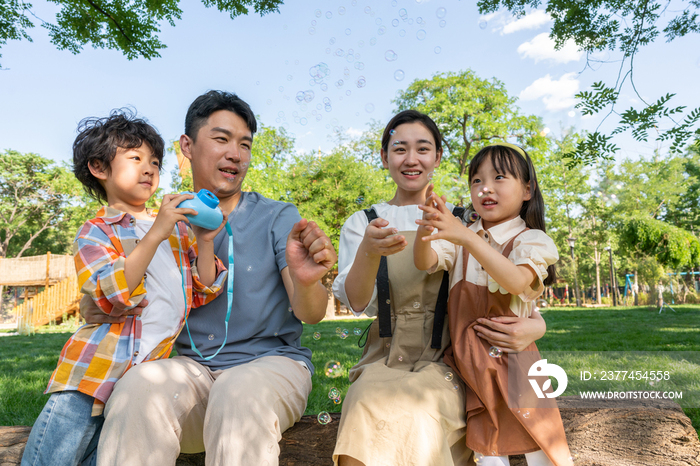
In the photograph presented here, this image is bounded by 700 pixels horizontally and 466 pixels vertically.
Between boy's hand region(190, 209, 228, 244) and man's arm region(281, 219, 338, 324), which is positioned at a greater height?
boy's hand region(190, 209, 228, 244)

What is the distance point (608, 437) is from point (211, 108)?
7.88ft

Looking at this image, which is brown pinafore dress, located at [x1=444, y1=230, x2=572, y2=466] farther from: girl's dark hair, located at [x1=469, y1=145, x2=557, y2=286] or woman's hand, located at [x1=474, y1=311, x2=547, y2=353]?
girl's dark hair, located at [x1=469, y1=145, x2=557, y2=286]

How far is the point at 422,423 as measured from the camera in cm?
145

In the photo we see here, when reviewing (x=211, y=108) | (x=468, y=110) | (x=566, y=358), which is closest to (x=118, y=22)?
(x=211, y=108)

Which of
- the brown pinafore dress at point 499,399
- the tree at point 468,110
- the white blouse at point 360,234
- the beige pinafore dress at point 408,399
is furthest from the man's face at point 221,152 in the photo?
the tree at point 468,110

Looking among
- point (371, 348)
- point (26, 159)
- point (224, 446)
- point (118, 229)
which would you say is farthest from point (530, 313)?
point (26, 159)

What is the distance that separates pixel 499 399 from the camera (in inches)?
63.2

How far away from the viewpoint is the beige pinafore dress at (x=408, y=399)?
143 cm

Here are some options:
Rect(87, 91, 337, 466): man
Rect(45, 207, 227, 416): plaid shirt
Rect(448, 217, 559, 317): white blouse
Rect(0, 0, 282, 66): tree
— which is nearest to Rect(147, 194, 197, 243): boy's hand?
Rect(45, 207, 227, 416): plaid shirt

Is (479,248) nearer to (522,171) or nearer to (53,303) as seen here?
(522,171)

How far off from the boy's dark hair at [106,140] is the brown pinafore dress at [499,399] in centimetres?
161

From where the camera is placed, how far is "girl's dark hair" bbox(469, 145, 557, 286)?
1828 millimetres

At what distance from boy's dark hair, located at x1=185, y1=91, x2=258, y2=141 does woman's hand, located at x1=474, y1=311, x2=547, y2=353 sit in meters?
1.43

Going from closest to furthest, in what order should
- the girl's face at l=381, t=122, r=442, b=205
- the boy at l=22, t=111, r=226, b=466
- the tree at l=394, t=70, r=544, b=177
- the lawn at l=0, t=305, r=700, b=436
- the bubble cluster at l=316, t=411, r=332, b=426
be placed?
the boy at l=22, t=111, r=226, b=466 → the bubble cluster at l=316, t=411, r=332, b=426 → the girl's face at l=381, t=122, r=442, b=205 → the lawn at l=0, t=305, r=700, b=436 → the tree at l=394, t=70, r=544, b=177
